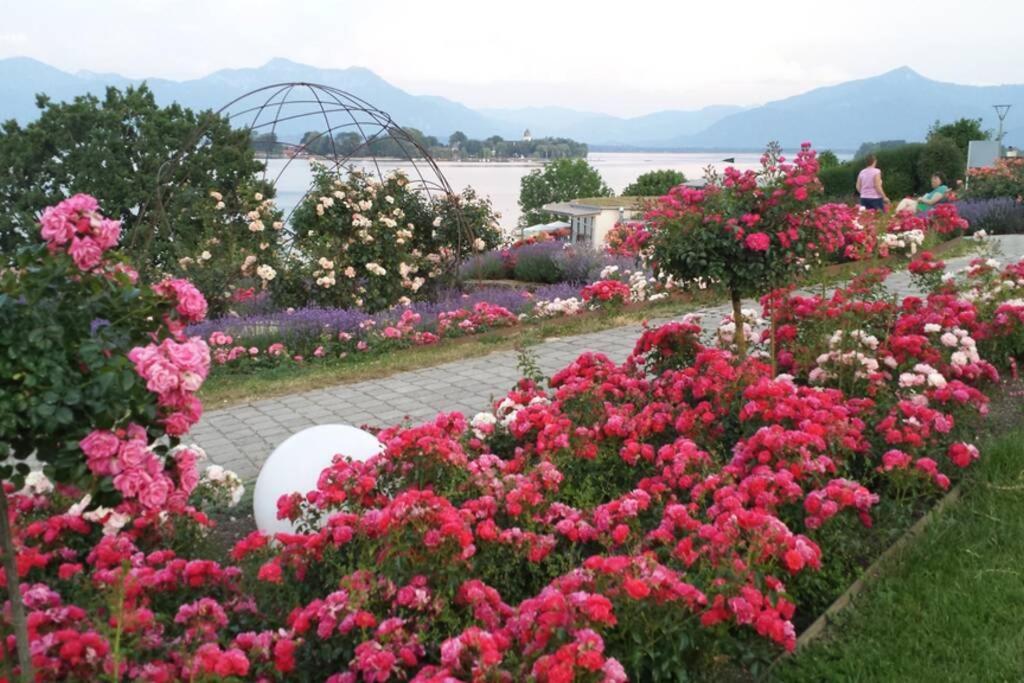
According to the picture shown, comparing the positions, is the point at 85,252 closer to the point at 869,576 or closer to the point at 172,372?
the point at 172,372

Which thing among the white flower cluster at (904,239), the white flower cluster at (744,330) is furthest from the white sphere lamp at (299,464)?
the white flower cluster at (904,239)

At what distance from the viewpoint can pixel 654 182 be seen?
22.6 meters

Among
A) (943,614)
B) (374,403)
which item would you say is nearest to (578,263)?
(374,403)

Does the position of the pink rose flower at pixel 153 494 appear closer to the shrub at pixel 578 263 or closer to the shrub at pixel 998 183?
the shrub at pixel 578 263

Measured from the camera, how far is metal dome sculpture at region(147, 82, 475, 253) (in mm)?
9586

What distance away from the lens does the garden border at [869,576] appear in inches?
112

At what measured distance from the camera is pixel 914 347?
4.66 meters


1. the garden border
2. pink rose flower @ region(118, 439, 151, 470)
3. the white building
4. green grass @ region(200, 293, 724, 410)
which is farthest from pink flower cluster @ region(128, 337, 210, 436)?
the white building

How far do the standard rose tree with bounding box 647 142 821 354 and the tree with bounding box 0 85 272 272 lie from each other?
56.3 ft

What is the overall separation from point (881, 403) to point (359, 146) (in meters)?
7.83

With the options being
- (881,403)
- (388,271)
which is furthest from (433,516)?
(388,271)

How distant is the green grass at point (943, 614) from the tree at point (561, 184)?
24245 millimetres

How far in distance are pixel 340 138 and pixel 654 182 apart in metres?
12.2

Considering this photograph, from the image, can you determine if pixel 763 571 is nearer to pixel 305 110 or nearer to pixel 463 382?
pixel 463 382
